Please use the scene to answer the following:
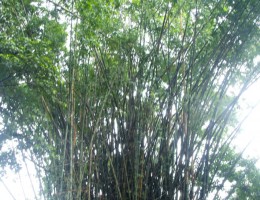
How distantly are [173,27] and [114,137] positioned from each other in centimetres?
139

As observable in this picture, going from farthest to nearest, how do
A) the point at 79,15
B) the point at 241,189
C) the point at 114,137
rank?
the point at 241,189 → the point at 114,137 → the point at 79,15

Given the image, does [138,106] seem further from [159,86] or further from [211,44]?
[211,44]

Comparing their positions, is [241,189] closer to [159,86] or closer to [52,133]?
[159,86]

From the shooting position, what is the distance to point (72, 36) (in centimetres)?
400

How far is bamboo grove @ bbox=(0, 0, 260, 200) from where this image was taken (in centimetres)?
379

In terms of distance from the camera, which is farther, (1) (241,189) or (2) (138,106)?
(1) (241,189)

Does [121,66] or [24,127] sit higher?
[121,66]

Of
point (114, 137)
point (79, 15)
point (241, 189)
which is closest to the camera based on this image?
point (79, 15)

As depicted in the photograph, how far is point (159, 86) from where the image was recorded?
4.23 m

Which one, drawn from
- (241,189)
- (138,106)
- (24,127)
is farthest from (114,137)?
(241,189)

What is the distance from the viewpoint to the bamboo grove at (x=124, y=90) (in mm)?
3795

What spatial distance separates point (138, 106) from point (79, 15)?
45.1 inches

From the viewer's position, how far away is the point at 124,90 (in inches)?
168

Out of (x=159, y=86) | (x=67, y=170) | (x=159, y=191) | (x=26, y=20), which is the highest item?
(x=26, y=20)
